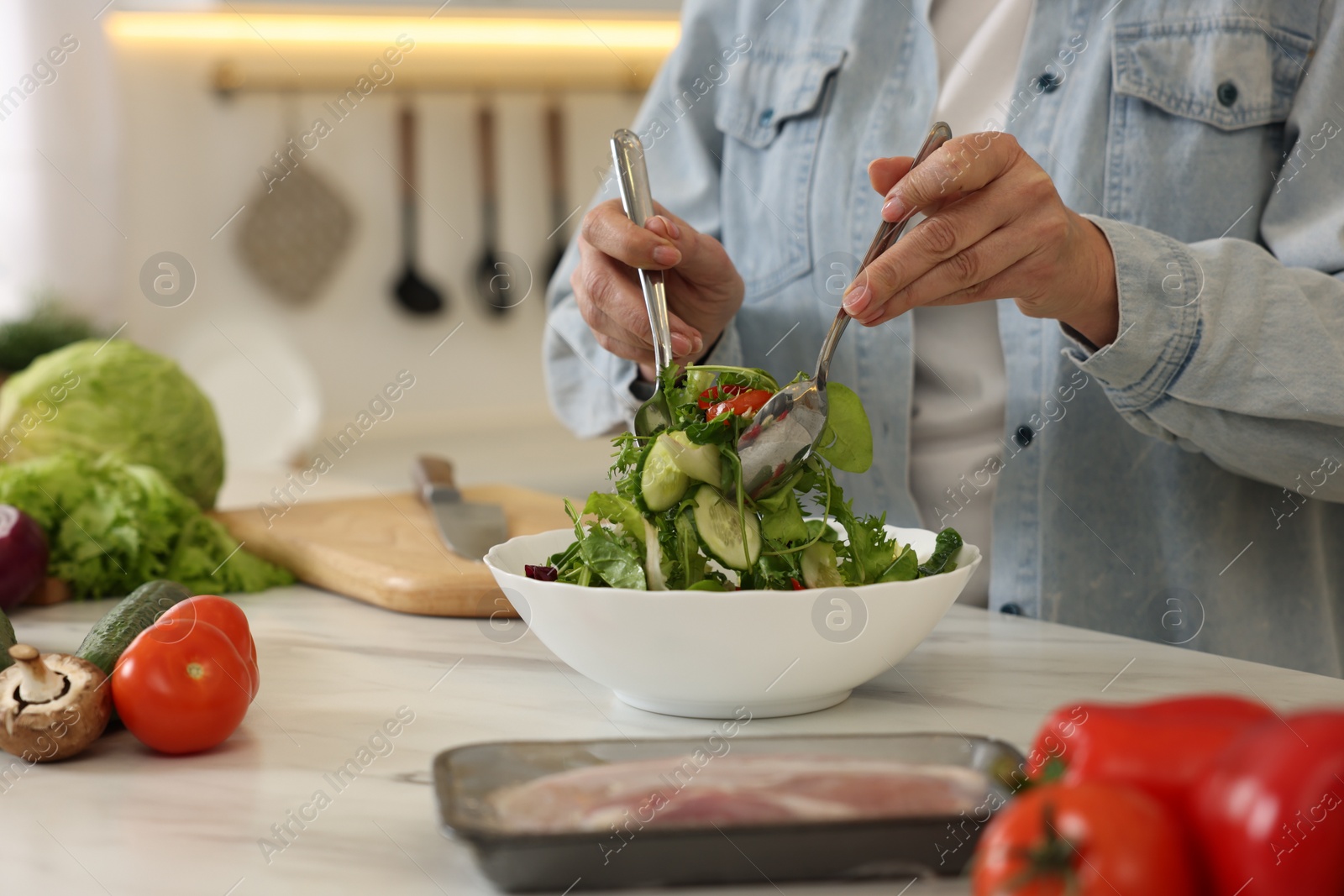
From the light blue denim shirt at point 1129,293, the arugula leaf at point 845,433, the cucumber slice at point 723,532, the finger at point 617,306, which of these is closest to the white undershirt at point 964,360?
the light blue denim shirt at point 1129,293

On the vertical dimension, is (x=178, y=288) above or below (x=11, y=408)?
below

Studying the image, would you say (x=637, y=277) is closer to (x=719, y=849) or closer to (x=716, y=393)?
(x=716, y=393)

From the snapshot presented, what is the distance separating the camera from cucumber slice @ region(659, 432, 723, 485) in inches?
29.7

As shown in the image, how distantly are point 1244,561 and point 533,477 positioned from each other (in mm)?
1790

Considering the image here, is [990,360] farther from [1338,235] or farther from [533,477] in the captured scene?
[533,477]

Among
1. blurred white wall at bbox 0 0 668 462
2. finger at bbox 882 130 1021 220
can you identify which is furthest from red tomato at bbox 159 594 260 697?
blurred white wall at bbox 0 0 668 462

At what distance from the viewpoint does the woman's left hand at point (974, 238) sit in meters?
→ 0.83

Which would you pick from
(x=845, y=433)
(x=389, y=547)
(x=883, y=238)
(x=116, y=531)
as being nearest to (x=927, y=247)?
(x=883, y=238)

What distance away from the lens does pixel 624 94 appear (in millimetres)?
3518

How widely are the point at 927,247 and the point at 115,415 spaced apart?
109cm

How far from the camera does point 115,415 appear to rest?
1494 mm

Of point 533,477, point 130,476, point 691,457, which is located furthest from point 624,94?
point 691,457

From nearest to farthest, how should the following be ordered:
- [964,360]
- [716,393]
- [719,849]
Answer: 1. [719,849]
2. [716,393]
3. [964,360]

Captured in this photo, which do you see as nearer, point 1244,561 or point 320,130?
point 1244,561
